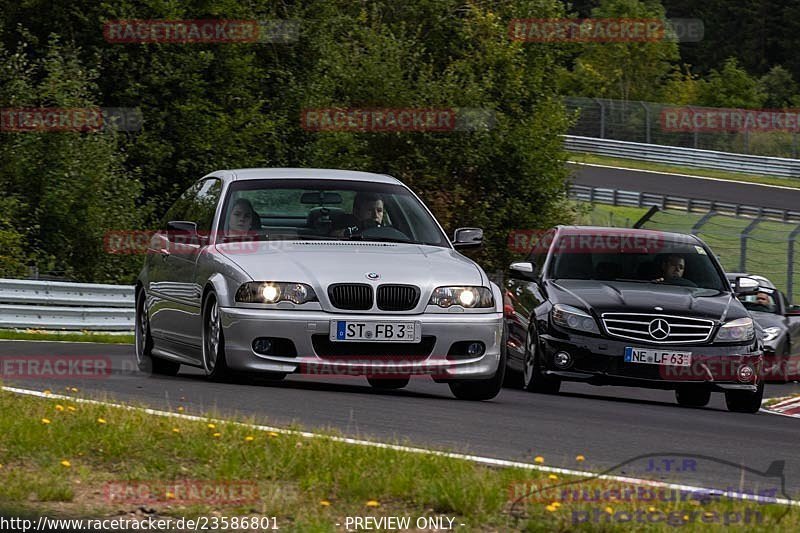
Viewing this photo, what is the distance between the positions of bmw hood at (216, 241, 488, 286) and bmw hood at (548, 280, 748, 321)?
2.14 meters

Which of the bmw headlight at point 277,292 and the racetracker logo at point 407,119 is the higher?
the bmw headlight at point 277,292

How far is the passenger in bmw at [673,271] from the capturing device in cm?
1411

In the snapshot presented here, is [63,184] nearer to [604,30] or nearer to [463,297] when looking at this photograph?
[463,297]

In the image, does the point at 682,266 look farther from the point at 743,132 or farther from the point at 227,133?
the point at 743,132

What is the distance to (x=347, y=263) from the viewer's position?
1083 cm

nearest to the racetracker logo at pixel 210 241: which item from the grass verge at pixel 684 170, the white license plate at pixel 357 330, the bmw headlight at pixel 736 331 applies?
the white license plate at pixel 357 330

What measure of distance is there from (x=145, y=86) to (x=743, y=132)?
27.6m

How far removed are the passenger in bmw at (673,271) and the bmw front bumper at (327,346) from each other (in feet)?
12.6

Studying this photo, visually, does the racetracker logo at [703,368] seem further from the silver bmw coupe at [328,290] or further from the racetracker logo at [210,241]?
the racetracker logo at [210,241]

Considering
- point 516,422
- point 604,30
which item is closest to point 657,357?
point 516,422

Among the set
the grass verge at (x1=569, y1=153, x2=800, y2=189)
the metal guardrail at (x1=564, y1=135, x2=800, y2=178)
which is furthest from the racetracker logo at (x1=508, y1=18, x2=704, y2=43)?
the grass verge at (x1=569, y1=153, x2=800, y2=189)

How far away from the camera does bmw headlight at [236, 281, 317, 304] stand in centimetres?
1059

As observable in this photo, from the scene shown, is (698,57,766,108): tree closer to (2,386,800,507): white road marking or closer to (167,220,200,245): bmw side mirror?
(167,220,200,245): bmw side mirror

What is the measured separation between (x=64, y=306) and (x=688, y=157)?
36.4m
